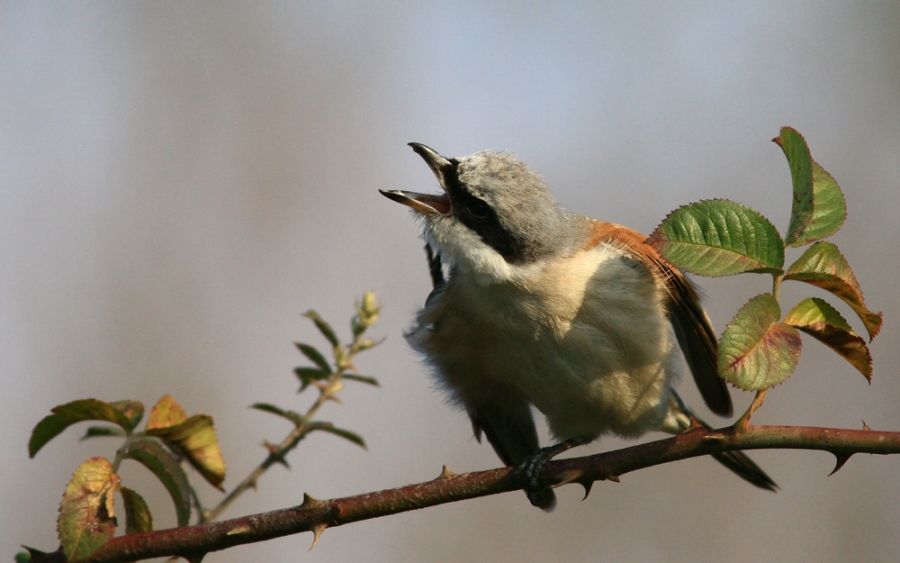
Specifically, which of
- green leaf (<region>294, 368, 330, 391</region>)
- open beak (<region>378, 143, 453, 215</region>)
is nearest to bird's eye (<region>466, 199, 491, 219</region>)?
open beak (<region>378, 143, 453, 215</region>)

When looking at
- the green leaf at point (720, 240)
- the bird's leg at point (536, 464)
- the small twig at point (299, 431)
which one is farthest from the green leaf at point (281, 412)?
the green leaf at point (720, 240)

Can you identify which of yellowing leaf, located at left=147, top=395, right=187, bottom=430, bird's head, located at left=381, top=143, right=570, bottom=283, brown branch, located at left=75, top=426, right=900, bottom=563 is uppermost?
bird's head, located at left=381, top=143, right=570, bottom=283

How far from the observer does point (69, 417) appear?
6.63 ft

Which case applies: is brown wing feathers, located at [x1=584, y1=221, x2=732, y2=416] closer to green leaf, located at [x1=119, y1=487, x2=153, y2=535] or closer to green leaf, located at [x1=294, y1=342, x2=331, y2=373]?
green leaf, located at [x1=294, y1=342, x2=331, y2=373]

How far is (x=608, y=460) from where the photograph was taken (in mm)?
2254

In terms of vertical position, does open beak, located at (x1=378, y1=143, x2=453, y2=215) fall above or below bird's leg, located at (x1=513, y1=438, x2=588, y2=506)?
above

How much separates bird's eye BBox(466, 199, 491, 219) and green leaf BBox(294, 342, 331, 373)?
86 cm

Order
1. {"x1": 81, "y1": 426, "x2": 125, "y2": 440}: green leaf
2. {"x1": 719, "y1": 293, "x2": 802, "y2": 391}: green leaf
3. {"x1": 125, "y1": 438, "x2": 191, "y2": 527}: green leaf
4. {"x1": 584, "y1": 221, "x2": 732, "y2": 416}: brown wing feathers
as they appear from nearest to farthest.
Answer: {"x1": 719, "y1": 293, "x2": 802, "y2": 391}: green leaf
{"x1": 125, "y1": 438, "x2": 191, "y2": 527}: green leaf
{"x1": 81, "y1": 426, "x2": 125, "y2": 440}: green leaf
{"x1": 584, "y1": 221, "x2": 732, "y2": 416}: brown wing feathers

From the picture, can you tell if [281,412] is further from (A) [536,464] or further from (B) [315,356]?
(A) [536,464]

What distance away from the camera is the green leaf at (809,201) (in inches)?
74.2

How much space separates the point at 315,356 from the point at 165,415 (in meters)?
0.63

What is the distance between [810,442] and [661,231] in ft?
2.12

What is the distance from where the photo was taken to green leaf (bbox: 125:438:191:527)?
81.8 inches

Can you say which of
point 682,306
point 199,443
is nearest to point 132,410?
point 199,443
